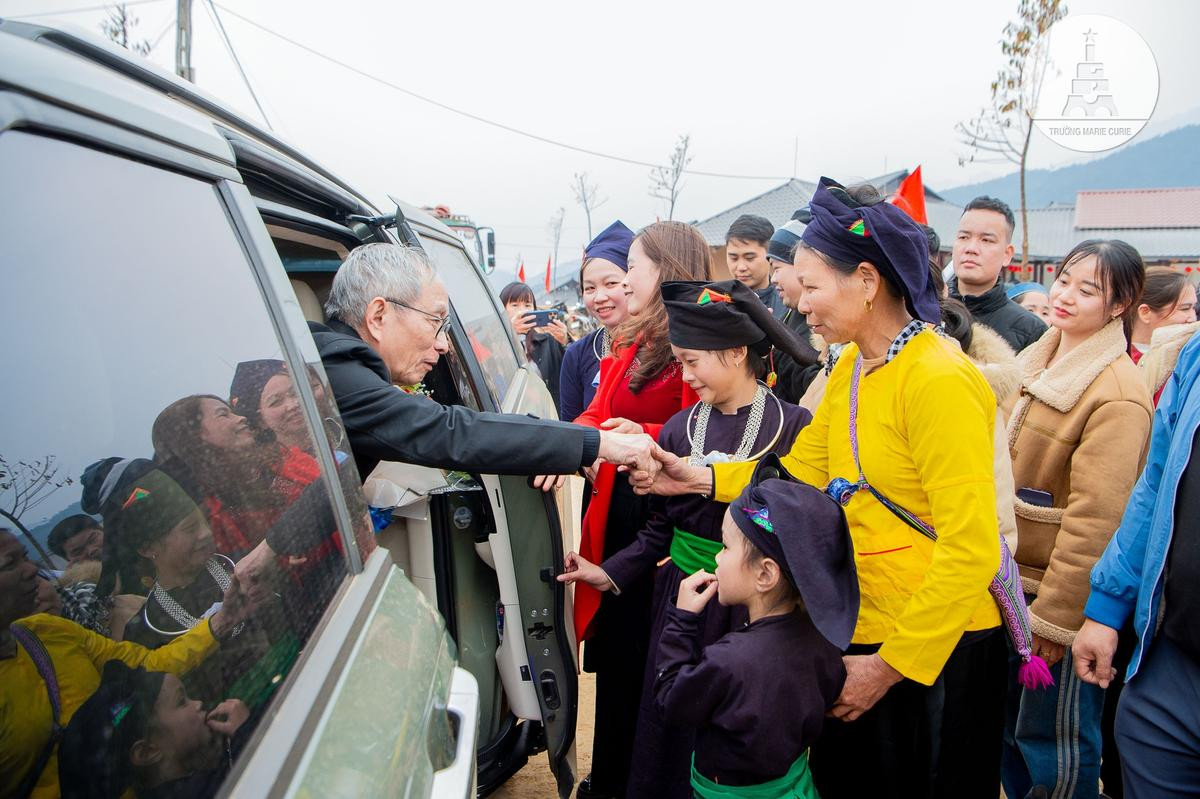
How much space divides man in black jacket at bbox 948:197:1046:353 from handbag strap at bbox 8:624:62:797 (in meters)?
4.03

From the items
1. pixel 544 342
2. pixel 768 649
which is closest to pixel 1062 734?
pixel 768 649

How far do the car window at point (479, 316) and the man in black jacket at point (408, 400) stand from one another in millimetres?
531

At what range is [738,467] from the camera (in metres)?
2.43

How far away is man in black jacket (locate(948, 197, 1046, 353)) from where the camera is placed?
3.93m

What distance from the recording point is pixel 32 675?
25.8 inches

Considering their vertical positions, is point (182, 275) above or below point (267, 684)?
above

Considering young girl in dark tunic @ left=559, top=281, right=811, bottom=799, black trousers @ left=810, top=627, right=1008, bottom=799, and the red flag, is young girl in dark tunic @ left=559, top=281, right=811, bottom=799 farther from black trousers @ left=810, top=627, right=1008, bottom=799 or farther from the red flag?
the red flag

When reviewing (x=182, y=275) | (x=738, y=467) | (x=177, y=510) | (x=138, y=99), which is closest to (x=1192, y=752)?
(x=738, y=467)

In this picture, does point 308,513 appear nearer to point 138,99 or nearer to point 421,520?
point 138,99

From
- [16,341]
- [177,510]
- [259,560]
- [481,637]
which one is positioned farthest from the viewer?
[481,637]

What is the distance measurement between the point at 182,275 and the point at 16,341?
0.37 metres

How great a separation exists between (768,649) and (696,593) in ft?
0.86

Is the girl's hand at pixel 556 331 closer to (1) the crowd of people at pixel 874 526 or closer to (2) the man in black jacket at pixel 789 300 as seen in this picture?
(2) the man in black jacket at pixel 789 300

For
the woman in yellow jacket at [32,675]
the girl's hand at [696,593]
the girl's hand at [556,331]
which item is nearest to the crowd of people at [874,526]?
the girl's hand at [696,593]
